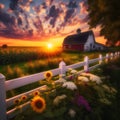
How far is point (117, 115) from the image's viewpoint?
12.4 ft

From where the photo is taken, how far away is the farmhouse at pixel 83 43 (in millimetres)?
44625

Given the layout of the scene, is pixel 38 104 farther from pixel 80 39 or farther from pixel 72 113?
pixel 80 39

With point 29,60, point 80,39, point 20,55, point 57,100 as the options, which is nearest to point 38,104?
point 57,100

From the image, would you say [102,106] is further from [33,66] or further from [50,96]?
[33,66]

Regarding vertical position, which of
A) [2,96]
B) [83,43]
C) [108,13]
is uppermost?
[108,13]

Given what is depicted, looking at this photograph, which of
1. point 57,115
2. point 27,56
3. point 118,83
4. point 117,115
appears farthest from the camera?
point 27,56

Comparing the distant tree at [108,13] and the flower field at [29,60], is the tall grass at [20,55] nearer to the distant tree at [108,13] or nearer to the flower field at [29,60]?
the flower field at [29,60]

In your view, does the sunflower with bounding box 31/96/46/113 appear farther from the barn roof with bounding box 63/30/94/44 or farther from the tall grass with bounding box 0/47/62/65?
the barn roof with bounding box 63/30/94/44

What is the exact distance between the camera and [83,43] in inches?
1729

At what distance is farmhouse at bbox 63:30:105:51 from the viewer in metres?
44.6

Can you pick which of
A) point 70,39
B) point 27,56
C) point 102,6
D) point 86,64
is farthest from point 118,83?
point 70,39

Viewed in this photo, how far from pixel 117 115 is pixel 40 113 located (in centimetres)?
214

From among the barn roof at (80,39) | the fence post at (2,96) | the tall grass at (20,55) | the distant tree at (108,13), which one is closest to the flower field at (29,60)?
the tall grass at (20,55)

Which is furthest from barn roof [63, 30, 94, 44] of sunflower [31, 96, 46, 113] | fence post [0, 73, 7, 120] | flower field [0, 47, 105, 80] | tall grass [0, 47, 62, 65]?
sunflower [31, 96, 46, 113]
